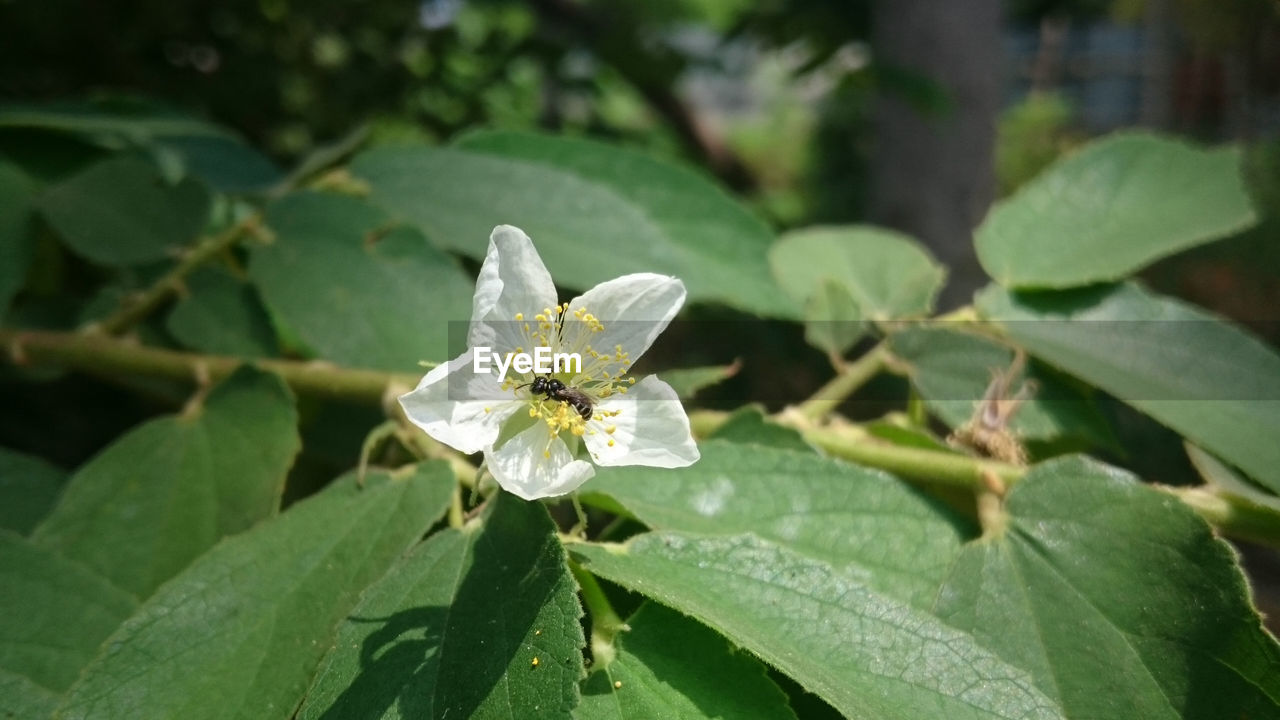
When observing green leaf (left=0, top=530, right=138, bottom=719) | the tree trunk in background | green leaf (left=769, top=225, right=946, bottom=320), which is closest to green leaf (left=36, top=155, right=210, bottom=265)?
green leaf (left=0, top=530, right=138, bottom=719)

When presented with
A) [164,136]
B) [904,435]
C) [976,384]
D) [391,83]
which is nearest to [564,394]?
[904,435]

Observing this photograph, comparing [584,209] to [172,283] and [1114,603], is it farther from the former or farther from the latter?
[1114,603]

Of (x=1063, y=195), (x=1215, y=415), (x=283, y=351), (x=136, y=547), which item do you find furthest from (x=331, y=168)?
(x=1215, y=415)

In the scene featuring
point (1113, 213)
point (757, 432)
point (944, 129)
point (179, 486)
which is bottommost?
point (944, 129)

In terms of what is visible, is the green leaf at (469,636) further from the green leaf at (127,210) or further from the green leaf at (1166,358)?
the green leaf at (127,210)

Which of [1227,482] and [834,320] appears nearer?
[1227,482]

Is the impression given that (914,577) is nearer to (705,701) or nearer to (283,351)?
(705,701)

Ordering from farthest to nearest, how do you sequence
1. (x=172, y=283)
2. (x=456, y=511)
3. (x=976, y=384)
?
(x=172, y=283), (x=976, y=384), (x=456, y=511)
